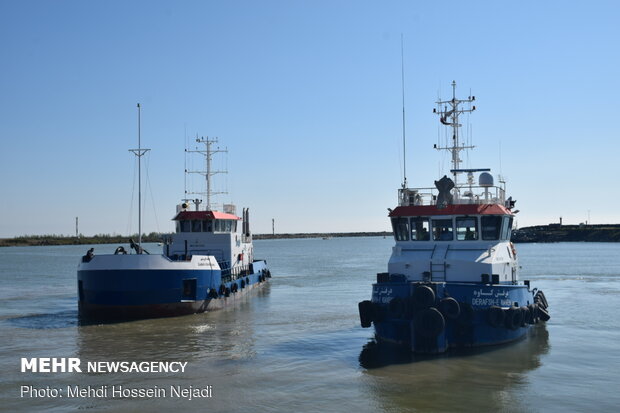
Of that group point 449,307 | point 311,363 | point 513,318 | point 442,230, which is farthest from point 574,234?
point 311,363

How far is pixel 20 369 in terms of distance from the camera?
16516mm

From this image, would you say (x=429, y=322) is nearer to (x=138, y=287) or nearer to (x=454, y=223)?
(x=454, y=223)

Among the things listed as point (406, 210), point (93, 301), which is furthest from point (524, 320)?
point (93, 301)

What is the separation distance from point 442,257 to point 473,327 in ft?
8.82

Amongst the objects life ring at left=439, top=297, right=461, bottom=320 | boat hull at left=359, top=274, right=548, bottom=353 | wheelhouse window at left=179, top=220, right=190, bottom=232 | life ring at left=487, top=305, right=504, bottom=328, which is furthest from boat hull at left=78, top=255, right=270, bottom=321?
life ring at left=487, top=305, right=504, bottom=328

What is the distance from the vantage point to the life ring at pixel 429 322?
16.3 metres

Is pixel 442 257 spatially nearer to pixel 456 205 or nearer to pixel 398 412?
pixel 456 205

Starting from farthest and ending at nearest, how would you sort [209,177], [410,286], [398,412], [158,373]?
1. [209,177]
2. [410,286]
3. [158,373]
4. [398,412]

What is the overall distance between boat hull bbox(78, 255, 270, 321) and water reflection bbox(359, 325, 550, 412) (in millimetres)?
9673

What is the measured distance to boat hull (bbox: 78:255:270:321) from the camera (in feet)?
79.0

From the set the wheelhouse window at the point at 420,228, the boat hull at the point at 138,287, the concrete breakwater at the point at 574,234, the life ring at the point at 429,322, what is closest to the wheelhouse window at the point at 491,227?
the wheelhouse window at the point at 420,228

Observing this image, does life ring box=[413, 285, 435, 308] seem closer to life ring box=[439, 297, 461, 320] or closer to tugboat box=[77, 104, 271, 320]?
life ring box=[439, 297, 461, 320]

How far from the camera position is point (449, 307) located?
16469mm

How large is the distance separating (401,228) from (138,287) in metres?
11.0
